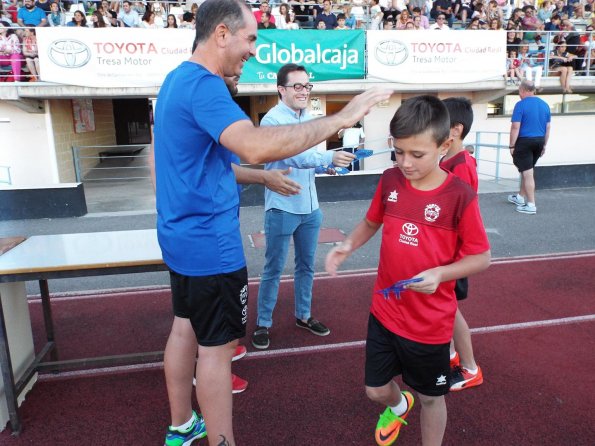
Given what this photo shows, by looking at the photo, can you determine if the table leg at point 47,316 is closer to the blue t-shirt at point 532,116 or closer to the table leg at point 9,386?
the table leg at point 9,386

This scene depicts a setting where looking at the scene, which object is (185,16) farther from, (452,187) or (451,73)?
(452,187)

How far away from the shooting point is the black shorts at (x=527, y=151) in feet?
26.3

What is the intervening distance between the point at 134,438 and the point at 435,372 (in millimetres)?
1697

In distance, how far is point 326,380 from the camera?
10.6ft

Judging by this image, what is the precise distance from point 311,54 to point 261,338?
318 inches

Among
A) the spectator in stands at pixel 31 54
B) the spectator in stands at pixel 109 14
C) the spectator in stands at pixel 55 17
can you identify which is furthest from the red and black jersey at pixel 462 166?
the spectator in stands at pixel 55 17

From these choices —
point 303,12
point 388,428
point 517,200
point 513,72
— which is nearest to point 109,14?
point 303,12

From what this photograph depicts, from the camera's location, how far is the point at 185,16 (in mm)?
11805

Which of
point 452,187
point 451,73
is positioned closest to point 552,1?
point 451,73

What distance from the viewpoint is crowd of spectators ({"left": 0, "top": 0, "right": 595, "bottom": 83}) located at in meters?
11.4

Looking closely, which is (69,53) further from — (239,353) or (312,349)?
(312,349)

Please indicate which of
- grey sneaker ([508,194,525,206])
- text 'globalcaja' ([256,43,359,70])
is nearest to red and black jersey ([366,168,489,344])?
grey sneaker ([508,194,525,206])

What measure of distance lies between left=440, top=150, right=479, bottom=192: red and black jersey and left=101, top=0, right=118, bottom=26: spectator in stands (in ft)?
37.3

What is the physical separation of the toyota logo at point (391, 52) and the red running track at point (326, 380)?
7.23 m
